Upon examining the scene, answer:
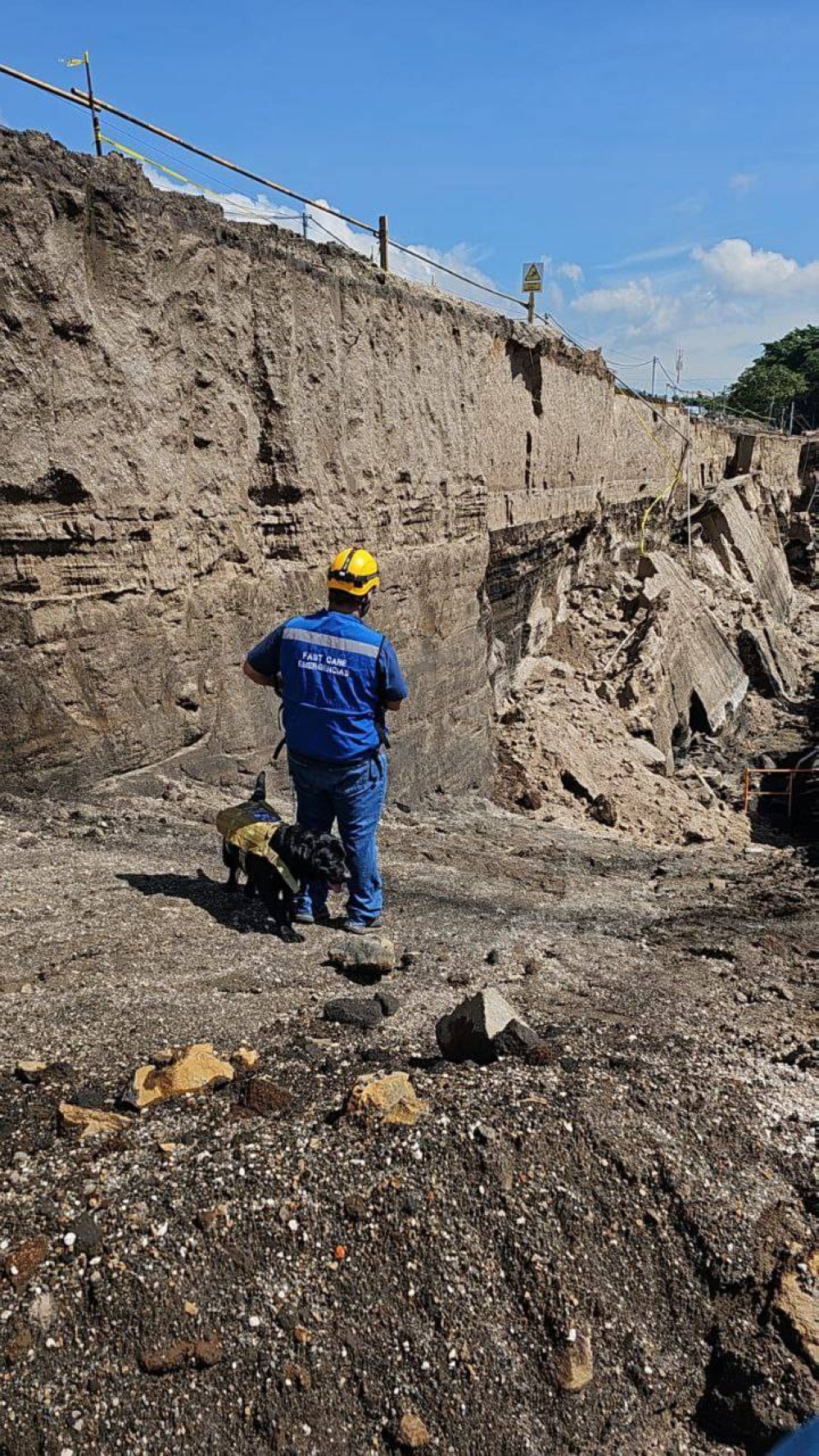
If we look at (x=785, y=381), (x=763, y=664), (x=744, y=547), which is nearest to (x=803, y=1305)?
(x=763, y=664)

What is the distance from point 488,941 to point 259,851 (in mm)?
1269

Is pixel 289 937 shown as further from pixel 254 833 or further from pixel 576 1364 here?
pixel 576 1364

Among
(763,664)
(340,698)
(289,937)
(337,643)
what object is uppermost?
(337,643)

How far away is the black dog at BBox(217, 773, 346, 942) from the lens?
3863 mm

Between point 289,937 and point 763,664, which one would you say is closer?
point 289,937

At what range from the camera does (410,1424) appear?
6.56 ft

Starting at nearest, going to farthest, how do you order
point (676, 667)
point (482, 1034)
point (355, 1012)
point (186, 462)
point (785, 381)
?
1. point (482, 1034)
2. point (355, 1012)
3. point (186, 462)
4. point (676, 667)
5. point (785, 381)

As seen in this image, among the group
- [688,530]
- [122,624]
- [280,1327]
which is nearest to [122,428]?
[122,624]

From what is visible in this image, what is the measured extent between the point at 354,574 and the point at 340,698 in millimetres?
→ 508

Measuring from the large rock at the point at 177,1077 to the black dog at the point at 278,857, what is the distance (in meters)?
1.13

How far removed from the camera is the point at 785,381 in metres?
59.7

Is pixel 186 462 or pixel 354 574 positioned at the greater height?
pixel 186 462

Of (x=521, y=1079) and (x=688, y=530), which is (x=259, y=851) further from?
(x=688, y=530)

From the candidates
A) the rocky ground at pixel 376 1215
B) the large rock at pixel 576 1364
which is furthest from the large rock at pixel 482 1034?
the large rock at pixel 576 1364
